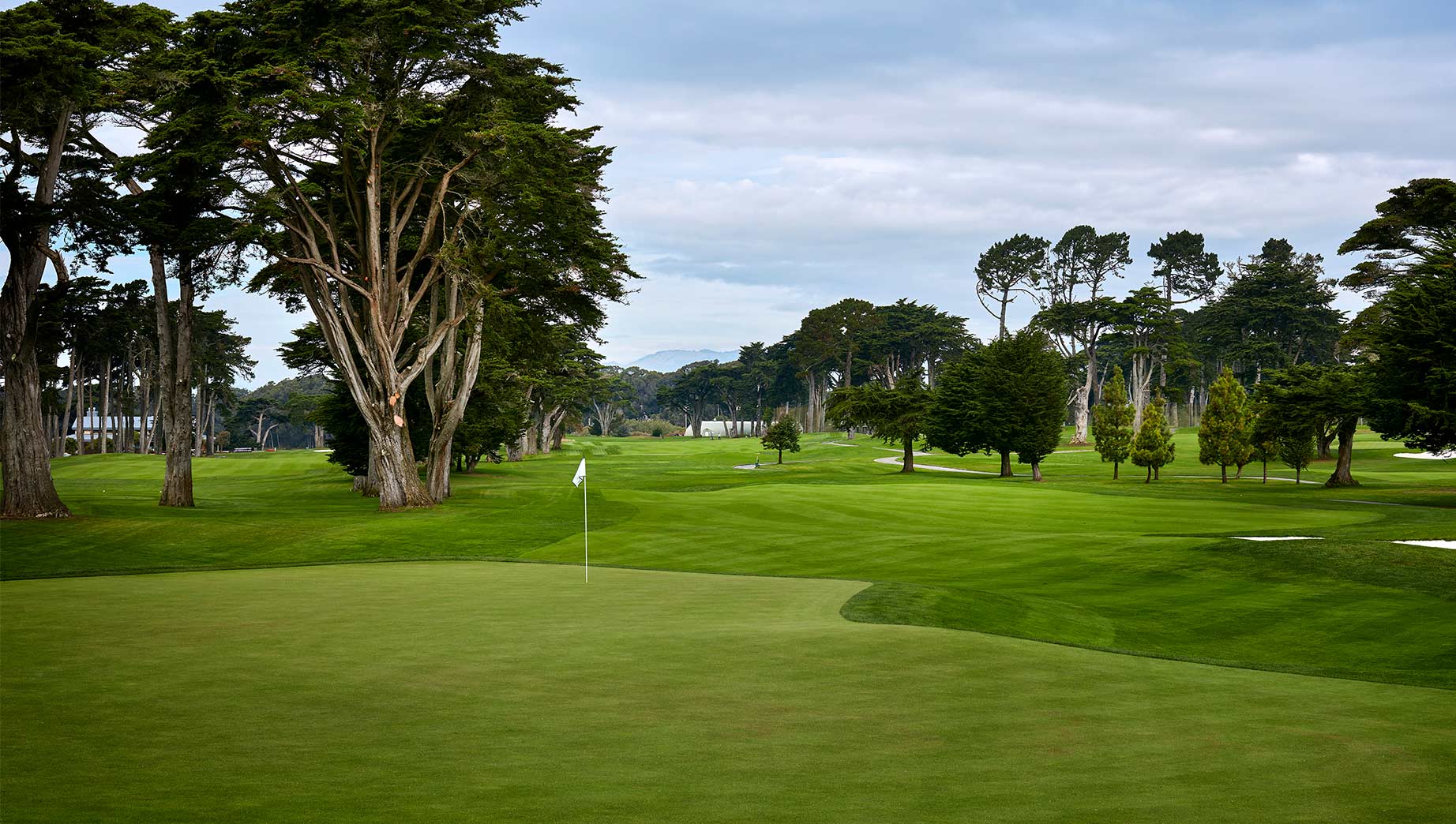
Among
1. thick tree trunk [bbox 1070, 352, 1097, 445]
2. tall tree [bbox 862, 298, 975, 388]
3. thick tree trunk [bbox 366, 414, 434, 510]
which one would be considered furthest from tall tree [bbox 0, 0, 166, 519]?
tall tree [bbox 862, 298, 975, 388]

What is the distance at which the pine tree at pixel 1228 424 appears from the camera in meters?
56.2

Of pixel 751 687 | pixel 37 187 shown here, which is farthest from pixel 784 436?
pixel 751 687

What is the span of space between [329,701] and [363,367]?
3971 cm

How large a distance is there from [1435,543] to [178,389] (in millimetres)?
37173

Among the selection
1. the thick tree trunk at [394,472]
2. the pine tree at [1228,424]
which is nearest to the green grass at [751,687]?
the thick tree trunk at [394,472]

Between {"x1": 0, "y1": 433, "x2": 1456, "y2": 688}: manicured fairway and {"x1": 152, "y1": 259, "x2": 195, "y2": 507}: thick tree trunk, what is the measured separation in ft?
4.61

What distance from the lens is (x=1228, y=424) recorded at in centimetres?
5625

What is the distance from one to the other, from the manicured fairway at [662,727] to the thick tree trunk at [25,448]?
19743 mm

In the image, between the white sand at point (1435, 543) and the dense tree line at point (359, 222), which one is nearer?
the white sand at point (1435, 543)

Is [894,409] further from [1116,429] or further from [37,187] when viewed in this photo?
[37,187]

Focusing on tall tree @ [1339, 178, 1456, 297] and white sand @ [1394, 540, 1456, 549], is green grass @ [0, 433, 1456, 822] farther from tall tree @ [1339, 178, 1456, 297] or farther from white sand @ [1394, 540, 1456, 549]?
tall tree @ [1339, 178, 1456, 297]

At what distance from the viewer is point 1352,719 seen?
7.79m

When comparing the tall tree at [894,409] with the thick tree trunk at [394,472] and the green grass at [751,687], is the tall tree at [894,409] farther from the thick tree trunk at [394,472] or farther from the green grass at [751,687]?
the green grass at [751,687]

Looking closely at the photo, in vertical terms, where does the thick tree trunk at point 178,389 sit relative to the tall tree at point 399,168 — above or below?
below
